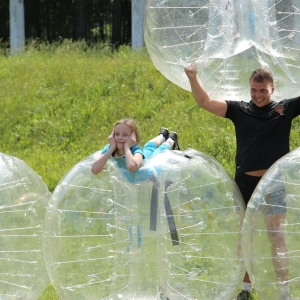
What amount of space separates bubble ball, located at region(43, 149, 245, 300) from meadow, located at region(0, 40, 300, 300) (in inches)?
111

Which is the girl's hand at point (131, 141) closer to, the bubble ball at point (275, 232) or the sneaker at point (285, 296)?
the bubble ball at point (275, 232)

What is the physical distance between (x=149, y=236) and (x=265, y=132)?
907 millimetres

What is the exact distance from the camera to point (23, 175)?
4.41m

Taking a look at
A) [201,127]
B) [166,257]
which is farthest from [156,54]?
[201,127]

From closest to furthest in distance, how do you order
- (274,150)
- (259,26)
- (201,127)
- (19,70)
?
(274,150), (259,26), (201,127), (19,70)

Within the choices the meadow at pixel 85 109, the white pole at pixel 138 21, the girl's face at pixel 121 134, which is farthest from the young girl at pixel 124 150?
the white pole at pixel 138 21

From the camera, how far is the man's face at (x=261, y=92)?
424 centimetres

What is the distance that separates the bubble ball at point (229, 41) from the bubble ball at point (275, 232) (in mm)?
873

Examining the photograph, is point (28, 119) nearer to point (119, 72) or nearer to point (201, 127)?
point (119, 72)

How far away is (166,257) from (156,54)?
1.46m

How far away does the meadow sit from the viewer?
766 centimetres

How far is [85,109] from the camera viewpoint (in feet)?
29.7

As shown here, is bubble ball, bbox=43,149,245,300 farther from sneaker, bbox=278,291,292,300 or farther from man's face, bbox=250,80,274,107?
man's face, bbox=250,80,274,107

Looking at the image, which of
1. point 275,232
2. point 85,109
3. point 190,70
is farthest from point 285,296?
point 85,109
